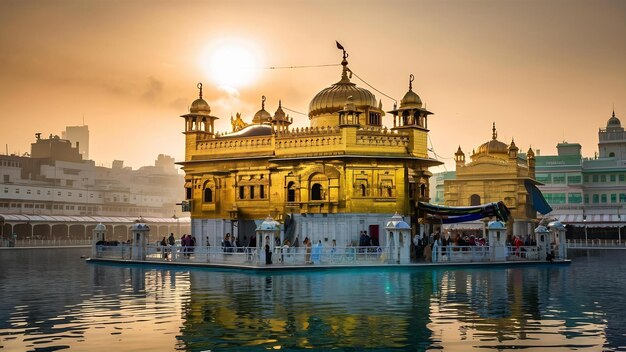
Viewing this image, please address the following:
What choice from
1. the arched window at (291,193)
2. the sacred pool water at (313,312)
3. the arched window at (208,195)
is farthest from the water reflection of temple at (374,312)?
the arched window at (208,195)

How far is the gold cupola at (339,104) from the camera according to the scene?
41500 millimetres

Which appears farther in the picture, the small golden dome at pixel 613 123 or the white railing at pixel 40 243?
the small golden dome at pixel 613 123

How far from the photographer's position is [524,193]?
5747cm

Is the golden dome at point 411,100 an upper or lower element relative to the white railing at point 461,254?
upper

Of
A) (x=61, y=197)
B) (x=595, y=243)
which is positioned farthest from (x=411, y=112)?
(x=61, y=197)

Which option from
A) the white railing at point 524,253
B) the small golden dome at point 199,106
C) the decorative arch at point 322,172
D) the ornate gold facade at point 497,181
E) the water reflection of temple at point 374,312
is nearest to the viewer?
the water reflection of temple at point 374,312

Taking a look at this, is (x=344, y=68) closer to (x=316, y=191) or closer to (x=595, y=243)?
(x=316, y=191)

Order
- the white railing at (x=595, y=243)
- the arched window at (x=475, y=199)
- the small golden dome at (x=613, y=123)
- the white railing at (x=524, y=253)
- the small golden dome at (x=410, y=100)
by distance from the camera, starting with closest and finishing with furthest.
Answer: the white railing at (x=524, y=253) → the small golden dome at (x=410, y=100) → the arched window at (x=475, y=199) → the white railing at (x=595, y=243) → the small golden dome at (x=613, y=123)

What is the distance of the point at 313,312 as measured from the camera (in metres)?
16.6

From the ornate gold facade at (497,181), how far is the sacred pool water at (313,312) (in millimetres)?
30251

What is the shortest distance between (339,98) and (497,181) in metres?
22.1

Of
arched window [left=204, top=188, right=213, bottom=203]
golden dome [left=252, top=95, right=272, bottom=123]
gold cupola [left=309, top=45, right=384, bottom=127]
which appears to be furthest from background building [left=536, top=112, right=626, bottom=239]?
arched window [left=204, top=188, right=213, bottom=203]

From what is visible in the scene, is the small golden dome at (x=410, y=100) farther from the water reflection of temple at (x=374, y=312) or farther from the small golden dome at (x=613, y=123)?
the small golden dome at (x=613, y=123)

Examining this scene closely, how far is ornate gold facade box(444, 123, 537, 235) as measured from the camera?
5747 centimetres
